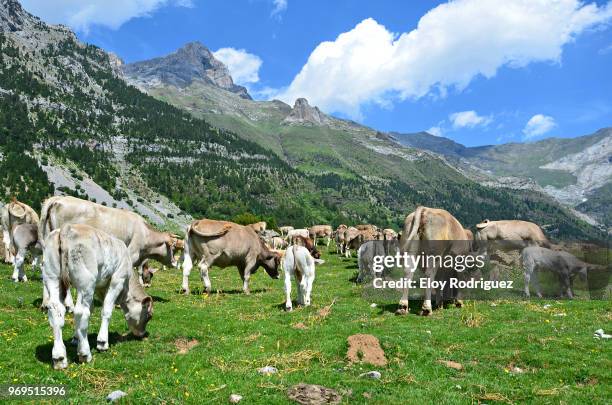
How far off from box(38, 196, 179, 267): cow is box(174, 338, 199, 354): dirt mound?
23.2 feet

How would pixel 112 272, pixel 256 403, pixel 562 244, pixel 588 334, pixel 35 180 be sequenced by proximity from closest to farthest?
pixel 256 403, pixel 112 272, pixel 588 334, pixel 562 244, pixel 35 180

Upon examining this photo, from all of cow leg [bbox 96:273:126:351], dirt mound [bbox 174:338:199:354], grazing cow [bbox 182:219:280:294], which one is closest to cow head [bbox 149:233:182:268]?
grazing cow [bbox 182:219:280:294]

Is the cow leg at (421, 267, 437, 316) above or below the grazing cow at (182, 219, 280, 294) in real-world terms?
below

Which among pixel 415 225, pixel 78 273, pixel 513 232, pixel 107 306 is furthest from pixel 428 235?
pixel 513 232

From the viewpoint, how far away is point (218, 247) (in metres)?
23.7

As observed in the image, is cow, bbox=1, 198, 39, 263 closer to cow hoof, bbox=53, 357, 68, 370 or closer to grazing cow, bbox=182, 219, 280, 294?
grazing cow, bbox=182, 219, 280, 294

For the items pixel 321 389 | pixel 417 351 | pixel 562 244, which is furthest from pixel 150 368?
pixel 562 244

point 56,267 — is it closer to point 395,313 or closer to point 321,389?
point 321,389

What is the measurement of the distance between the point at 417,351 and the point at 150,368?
706 cm

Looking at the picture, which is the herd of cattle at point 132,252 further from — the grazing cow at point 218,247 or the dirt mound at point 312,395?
the dirt mound at point 312,395

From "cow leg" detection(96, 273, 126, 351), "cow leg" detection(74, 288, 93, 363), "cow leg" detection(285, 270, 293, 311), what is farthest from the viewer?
"cow leg" detection(285, 270, 293, 311)

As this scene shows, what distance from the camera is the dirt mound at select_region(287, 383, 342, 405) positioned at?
9609mm

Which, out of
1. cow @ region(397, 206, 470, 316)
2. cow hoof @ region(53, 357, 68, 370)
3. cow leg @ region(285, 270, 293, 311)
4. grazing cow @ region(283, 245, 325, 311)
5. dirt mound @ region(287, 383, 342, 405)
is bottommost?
dirt mound @ region(287, 383, 342, 405)

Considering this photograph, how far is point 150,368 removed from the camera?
11.6 metres
